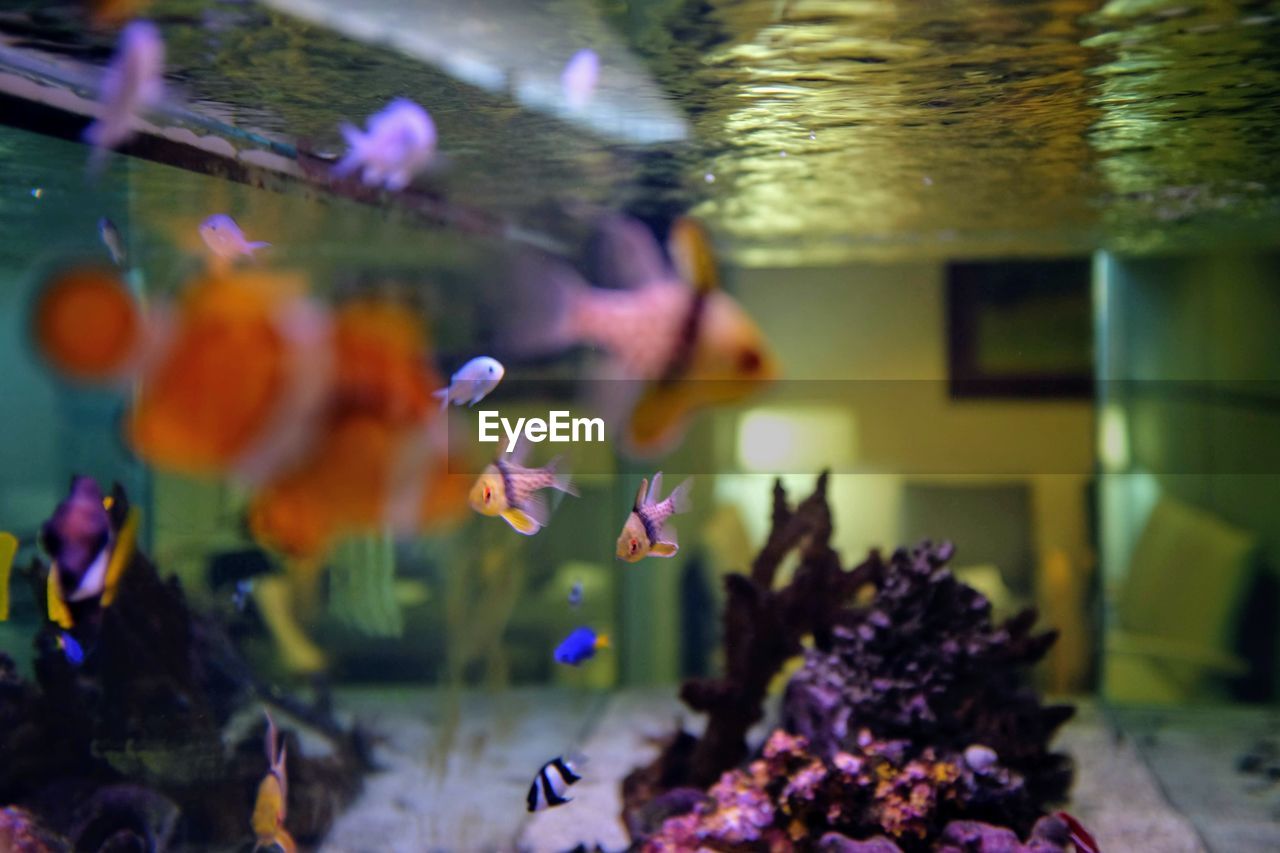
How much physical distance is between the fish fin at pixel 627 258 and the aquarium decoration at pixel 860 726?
317cm

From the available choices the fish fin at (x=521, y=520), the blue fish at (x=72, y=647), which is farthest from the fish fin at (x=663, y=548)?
the blue fish at (x=72, y=647)

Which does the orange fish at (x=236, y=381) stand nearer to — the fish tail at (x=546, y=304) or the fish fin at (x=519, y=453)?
the fish tail at (x=546, y=304)

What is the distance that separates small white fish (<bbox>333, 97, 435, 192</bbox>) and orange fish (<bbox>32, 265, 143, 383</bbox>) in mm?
2552

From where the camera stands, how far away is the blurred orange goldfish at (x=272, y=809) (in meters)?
4.30

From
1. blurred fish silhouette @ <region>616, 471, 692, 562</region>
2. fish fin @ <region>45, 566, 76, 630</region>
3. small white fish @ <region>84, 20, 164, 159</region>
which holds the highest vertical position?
small white fish @ <region>84, 20, 164, 159</region>

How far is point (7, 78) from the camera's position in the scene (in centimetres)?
361

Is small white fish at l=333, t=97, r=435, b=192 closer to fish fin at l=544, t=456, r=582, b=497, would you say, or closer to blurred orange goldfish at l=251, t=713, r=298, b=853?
fish fin at l=544, t=456, r=582, b=497

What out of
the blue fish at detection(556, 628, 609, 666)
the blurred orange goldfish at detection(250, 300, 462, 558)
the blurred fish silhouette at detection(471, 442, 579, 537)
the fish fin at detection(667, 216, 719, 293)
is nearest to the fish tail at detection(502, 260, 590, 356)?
the fish fin at detection(667, 216, 719, 293)

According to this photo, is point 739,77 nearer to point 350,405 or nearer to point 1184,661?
point 350,405

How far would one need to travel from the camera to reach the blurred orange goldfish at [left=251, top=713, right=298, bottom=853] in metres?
4.30

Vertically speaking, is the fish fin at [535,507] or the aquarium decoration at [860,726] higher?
the fish fin at [535,507]

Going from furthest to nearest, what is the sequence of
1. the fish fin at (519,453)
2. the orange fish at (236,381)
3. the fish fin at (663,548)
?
the fish fin at (663,548) < the fish fin at (519,453) < the orange fish at (236,381)

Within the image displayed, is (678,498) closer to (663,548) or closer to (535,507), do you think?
(663,548)

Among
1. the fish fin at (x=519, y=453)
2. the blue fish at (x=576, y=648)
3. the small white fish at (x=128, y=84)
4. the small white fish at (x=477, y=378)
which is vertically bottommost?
the blue fish at (x=576, y=648)
